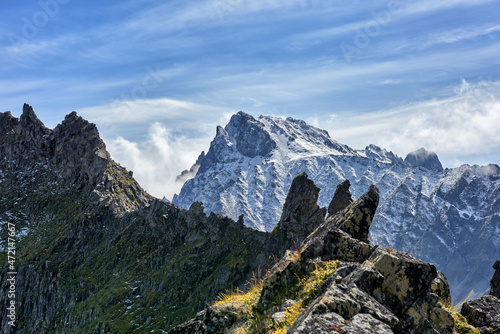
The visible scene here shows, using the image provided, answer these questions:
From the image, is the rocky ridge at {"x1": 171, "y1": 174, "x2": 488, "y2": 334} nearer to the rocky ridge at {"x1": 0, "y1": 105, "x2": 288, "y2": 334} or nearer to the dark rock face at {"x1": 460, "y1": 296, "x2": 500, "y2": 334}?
the dark rock face at {"x1": 460, "y1": 296, "x2": 500, "y2": 334}

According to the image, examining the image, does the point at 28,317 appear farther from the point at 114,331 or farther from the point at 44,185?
the point at 44,185

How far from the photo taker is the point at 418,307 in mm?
→ 13133

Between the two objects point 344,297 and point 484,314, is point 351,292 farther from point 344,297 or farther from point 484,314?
point 484,314

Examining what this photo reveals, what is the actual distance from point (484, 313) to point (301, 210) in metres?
72.2

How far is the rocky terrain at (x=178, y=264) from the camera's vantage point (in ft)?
42.5

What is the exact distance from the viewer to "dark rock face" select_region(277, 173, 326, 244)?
89.2 metres

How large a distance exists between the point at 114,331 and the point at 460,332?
267 feet

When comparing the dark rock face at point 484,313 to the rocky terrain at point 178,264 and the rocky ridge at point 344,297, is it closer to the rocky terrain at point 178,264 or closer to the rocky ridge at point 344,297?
the rocky terrain at point 178,264

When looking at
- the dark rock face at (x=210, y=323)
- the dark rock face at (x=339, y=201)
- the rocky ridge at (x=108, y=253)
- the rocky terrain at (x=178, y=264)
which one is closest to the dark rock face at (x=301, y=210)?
the rocky terrain at (x=178, y=264)

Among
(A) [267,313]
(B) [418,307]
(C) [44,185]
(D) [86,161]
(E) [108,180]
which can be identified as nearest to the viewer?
(B) [418,307]

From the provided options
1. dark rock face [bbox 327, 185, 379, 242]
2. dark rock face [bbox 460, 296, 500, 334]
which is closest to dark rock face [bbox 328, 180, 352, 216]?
dark rock face [bbox 460, 296, 500, 334]

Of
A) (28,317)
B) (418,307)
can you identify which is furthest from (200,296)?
(418,307)

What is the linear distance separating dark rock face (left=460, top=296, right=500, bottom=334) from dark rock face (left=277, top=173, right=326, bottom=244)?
69526mm

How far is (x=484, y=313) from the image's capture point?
60.6ft
